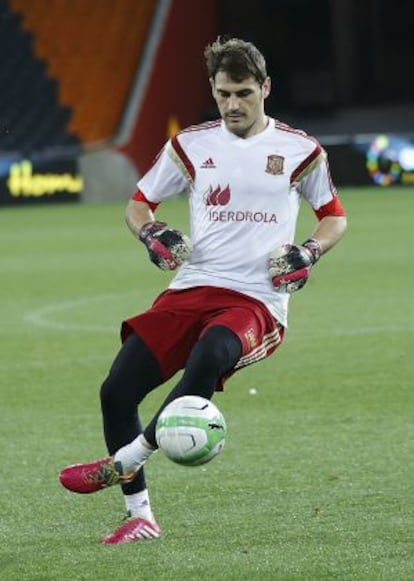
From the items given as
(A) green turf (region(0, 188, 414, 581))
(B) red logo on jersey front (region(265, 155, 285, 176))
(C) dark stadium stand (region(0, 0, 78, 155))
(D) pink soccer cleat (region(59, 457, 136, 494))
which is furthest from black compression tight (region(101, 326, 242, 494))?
(C) dark stadium stand (region(0, 0, 78, 155))

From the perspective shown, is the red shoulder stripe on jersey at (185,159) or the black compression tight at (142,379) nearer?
the black compression tight at (142,379)

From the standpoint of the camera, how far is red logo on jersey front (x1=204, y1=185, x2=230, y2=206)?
22.4 ft

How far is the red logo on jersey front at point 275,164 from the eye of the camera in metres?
6.85

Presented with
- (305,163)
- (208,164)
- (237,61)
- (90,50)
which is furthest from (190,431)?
(90,50)

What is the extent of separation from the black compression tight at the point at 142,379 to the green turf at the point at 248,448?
1.38 feet

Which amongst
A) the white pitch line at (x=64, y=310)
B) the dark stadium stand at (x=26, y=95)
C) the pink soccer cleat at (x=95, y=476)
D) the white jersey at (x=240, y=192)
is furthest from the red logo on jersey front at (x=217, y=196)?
the dark stadium stand at (x=26, y=95)

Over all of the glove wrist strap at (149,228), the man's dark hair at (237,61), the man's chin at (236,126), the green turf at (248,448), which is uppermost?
the man's dark hair at (237,61)

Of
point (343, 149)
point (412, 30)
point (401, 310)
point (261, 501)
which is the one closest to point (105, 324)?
point (401, 310)

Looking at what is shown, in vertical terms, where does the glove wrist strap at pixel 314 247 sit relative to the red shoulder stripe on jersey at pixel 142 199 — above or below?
below

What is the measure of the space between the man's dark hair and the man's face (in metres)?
0.02

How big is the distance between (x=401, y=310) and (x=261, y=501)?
24.3 ft

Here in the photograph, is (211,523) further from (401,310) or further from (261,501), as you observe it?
(401,310)

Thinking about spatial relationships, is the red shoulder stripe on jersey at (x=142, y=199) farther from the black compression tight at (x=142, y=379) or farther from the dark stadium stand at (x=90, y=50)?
the dark stadium stand at (x=90, y=50)

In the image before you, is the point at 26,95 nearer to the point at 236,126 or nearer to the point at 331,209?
the point at 331,209
